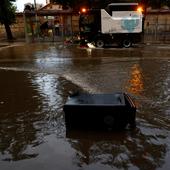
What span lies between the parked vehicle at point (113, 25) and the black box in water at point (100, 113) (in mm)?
20991

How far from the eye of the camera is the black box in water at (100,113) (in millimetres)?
7109

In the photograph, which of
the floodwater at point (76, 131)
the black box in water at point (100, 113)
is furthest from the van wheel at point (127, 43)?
the black box in water at point (100, 113)

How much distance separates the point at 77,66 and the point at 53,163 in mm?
11675

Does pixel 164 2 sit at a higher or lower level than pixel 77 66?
higher

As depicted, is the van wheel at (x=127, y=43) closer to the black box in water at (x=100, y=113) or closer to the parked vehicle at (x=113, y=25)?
the parked vehicle at (x=113, y=25)

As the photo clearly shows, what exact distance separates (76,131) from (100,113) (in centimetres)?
70

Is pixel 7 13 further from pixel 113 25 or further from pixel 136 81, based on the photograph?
pixel 136 81

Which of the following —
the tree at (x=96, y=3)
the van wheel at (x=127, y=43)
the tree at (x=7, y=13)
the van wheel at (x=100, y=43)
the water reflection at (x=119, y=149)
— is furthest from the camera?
the tree at (x=7, y=13)

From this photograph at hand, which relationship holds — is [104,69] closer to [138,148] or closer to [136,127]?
[136,127]

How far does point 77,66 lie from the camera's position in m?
17.4

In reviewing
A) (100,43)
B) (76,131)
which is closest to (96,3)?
(100,43)

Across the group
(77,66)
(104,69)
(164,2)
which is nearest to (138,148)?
(104,69)

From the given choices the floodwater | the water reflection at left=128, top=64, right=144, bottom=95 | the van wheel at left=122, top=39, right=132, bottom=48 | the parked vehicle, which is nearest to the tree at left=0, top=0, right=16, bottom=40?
the parked vehicle

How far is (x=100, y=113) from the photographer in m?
7.17
